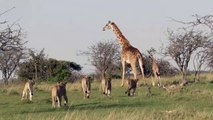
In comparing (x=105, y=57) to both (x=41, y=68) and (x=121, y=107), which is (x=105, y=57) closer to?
(x=41, y=68)

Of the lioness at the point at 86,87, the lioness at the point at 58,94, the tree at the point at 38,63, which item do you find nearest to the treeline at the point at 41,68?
the tree at the point at 38,63

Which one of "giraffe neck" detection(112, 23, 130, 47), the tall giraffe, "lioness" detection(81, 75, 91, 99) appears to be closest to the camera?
the tall giraffe

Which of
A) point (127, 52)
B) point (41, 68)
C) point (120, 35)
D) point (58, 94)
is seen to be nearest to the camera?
point (58, 94)

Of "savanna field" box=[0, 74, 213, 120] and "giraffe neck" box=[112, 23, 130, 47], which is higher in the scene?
"giraffe neck" box=[112, 23, 130, 47]

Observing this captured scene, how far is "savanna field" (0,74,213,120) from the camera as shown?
47.8ft

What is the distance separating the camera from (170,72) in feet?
225

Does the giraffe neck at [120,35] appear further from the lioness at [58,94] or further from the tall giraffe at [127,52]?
the lioness at [58,94]

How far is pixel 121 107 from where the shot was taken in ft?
67.9

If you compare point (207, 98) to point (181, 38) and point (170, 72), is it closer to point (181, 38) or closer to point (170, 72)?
point (181, 38)

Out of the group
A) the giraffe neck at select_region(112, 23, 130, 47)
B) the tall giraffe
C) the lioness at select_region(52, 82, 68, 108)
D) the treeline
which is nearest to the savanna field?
the lioness at select_region(52, 82, 68, 108)

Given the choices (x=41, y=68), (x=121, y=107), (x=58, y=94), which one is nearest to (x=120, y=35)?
(x=58, y=94)

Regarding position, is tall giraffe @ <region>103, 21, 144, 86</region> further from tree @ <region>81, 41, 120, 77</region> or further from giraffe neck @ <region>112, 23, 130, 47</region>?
tree @ <region>81, 41, 120, 77</region>

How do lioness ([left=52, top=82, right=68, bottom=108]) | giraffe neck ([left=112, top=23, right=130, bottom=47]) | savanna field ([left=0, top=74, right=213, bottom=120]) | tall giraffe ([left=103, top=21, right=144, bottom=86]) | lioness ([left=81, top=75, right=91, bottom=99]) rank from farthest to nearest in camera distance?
1. lioness ([left=81, top=75, right=91, bottom=99])
2. giraffe neck ([left=112, top=23, right=130, bottom=47])
3. tall giraffe ([left=103, top=21, right=144, bottom=86])
4. lioness ([left=52, top=82, right=68, bottom=108])
5. savanna field ([left=0, top=74, right=213, bottom=120])

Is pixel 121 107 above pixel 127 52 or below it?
below
